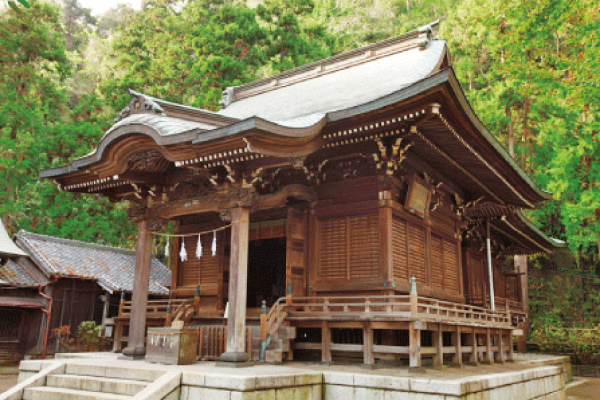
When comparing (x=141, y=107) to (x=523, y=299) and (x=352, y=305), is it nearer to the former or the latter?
(x=352, y=305)

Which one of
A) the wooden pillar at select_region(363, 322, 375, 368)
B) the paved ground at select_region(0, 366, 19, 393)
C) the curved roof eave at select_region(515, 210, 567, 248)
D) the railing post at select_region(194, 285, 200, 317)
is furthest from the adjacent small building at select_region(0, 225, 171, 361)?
the curved roof eave at select_region(515, 210, 567, 248)

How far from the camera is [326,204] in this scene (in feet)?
35.3

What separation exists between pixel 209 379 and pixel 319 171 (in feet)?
17.4

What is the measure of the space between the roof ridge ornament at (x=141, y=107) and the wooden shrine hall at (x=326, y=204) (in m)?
0.03

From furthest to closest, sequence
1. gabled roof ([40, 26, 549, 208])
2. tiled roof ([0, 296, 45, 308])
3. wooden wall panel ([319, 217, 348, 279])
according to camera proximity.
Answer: tiled roof ([0, 296, 45, 308]), wooden wall panel ([319, 217, 348, 279]), gabled roof ([40, 26, 549, 208])

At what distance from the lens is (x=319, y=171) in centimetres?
1077

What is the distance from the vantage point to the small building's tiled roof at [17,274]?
19.5 m

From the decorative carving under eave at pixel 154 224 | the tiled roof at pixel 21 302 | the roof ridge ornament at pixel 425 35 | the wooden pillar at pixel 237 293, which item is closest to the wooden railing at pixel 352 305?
the wooden pillar at pixel 237 293

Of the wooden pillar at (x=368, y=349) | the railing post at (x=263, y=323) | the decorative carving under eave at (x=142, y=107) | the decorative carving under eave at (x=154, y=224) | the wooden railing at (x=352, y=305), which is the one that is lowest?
the wooden pillar at (x=368, y=349)

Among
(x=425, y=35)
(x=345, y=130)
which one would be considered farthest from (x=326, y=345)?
(x=425, y=35)

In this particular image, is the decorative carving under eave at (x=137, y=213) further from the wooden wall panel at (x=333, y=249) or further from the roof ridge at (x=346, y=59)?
the roof ridge at (x=346, y=59)

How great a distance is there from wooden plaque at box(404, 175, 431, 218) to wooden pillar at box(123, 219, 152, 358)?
19.2ft

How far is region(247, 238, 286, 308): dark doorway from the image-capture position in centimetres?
1439

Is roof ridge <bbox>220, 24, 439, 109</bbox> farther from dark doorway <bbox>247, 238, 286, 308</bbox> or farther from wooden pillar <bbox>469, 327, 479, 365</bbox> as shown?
wooden pillar <bbox>469, 327, 479, 365</bbox>
